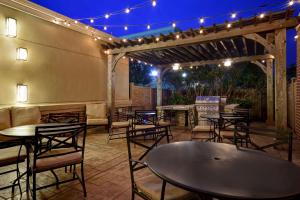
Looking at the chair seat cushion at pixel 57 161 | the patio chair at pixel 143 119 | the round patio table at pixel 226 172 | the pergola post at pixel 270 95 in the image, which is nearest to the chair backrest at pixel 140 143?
the round patio table at pixel 226 172

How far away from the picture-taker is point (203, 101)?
6410mm

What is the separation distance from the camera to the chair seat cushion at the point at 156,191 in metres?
1.51

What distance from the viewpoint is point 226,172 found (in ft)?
4.13

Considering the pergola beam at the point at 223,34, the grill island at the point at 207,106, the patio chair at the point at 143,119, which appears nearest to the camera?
the pergola beam at the point at 223,34

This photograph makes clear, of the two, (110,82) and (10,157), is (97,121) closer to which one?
(110,82)

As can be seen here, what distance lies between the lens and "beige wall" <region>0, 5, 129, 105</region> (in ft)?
14.4

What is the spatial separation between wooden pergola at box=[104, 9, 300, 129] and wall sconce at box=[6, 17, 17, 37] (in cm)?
275

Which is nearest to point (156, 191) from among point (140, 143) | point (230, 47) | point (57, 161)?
point (140, 143)

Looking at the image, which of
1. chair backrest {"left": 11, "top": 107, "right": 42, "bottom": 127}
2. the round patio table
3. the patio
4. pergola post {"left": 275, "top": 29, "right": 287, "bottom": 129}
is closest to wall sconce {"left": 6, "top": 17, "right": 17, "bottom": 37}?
the patio

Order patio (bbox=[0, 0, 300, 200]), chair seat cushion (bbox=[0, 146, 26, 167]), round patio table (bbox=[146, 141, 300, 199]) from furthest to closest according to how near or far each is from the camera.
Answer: chair seat cushion (bbox=[0, 146, 26, 167]) → patio (bbox=[0, 0, 300, 200]) → round patio table (bbox=[146, 141, 300, 199])

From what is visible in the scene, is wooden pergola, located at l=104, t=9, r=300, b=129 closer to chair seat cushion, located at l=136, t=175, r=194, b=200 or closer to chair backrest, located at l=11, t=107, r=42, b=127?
chair backrest, located at l=11, t=107, r=42, b=127

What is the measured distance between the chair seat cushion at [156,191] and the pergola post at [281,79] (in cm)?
372

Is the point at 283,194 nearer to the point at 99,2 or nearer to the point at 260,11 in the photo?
the point at 260,11

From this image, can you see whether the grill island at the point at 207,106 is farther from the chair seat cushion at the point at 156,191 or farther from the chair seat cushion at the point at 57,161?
the chair seat cushion at the point at 156,191
